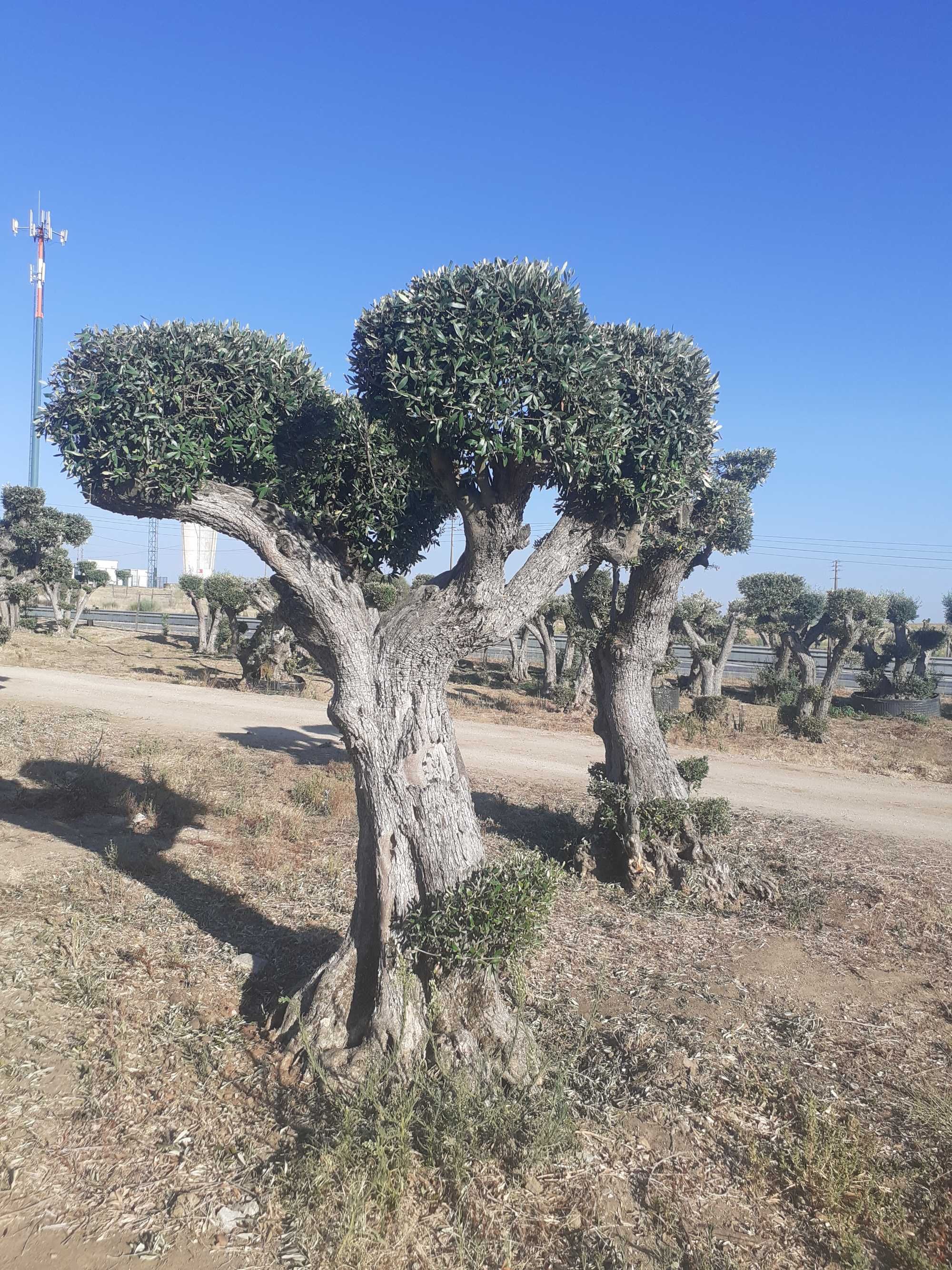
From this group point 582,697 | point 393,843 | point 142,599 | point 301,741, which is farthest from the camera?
point 142,599

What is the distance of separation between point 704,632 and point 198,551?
24901 millimetres

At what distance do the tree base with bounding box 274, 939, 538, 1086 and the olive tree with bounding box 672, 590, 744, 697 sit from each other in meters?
18.2

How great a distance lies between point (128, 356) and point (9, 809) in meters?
6.63

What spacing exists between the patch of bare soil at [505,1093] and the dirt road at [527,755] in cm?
416

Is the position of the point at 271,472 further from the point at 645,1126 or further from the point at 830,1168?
the point at 830,1168

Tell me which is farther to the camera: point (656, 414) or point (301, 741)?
point (301, 741)

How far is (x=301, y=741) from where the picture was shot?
14.9 meters

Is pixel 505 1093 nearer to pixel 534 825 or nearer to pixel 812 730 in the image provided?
pixel 534 825

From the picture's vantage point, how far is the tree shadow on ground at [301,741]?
44.2 ft

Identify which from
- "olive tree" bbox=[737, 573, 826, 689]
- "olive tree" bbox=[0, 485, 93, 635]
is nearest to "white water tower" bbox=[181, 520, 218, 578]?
"olive tree" bbox=[0, 485, 93, 635]

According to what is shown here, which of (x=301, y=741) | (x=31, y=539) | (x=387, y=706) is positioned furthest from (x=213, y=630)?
(x=387, y=706)

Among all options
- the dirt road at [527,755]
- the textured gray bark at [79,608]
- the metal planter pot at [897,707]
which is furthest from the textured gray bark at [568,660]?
the textured gray bark at [79,608]

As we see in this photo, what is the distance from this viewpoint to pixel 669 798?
870 centimetres

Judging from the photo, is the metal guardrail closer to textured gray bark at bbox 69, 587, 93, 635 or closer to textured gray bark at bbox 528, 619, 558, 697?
textured gray bark at bbox 69, 587, 93, 635
